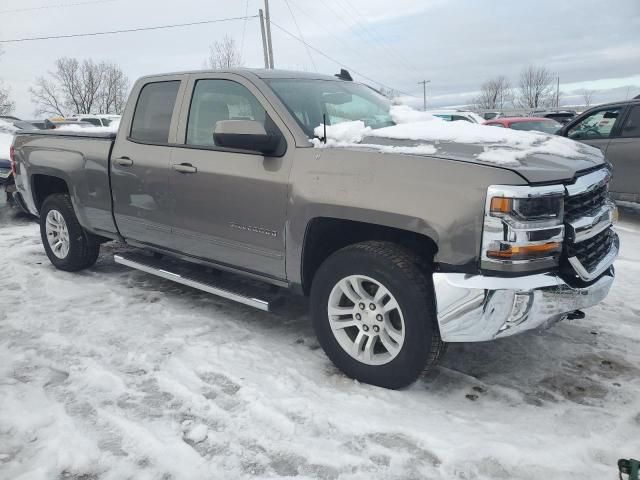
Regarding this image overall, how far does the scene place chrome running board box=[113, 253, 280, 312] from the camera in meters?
3.63

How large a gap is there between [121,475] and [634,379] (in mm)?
2858

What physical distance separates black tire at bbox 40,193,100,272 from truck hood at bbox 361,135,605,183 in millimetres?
3370

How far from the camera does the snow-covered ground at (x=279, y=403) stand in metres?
2.46

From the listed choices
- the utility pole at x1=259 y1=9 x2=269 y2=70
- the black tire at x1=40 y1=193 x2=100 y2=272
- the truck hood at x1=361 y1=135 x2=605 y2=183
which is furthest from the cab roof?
the utility pole at x1=259 y1=9 x2=269 y2=70

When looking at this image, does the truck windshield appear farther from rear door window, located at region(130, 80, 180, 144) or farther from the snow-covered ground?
the snow-covered ground

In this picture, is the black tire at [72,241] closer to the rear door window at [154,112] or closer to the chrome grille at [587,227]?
the rear door window at [154,112]

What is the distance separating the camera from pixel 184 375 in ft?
10.7

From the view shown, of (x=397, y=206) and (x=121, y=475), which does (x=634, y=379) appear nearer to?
(x=397, y=206)

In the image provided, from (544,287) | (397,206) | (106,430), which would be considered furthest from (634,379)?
(106,430)

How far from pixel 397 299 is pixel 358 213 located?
520 mm

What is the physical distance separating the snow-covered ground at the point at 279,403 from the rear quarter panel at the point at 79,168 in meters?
0.95

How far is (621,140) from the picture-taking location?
757cm

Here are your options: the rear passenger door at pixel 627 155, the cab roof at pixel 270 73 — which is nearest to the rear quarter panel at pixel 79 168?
the cab roof at pixel 270 73

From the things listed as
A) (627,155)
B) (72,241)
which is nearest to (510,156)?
(72,241)
